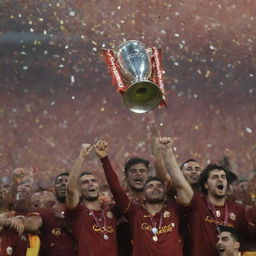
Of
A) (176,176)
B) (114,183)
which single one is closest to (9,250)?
(114,183)

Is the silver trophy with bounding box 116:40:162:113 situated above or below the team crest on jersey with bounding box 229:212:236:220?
above

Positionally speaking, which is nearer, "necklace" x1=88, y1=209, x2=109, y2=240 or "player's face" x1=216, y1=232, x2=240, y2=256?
"player's face" x1=216, y1=232, x2=240, y2=256

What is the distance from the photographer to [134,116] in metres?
8.10

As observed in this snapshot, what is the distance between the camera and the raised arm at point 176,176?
3941 mm

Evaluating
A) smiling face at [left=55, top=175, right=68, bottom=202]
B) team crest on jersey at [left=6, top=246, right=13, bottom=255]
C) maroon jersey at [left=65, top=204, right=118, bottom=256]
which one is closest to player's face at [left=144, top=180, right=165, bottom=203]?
maroon jersey at [left=65, top=204, right=118, bottom=256]

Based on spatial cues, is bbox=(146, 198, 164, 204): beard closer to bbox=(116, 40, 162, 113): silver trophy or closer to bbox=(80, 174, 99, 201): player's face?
bbox=(80, 174, 99, 201): player's face

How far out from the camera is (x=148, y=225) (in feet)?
13.0

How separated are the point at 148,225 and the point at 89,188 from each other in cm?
42

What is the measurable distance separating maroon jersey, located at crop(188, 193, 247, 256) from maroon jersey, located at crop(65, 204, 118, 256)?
48 cm

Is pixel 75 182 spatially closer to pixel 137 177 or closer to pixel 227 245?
pixel 137 177

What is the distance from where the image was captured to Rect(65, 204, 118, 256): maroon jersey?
387cm

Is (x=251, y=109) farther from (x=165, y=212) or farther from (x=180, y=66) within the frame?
(x=165, y=212)

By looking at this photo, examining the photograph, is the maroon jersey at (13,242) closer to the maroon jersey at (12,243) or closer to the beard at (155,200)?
the maroon jersey at (12,243)

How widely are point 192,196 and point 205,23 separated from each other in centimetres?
460
